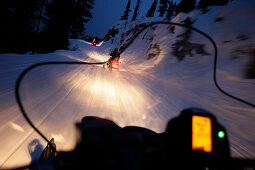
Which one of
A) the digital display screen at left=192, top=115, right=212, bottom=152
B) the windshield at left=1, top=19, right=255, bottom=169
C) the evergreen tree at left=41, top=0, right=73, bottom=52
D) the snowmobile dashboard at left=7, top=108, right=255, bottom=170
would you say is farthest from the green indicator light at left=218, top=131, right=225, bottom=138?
the evergreen tree at left=41, top=0, right=73, bottom=52

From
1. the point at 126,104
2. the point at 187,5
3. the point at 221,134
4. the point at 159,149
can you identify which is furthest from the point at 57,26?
the point at 187,5

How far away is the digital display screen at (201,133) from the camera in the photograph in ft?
3.21

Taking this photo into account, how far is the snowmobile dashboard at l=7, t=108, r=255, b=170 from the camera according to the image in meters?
0.71

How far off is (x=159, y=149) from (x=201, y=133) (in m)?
0.43

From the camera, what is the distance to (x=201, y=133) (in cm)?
104

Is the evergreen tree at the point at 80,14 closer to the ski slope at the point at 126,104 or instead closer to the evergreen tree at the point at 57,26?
the evergreen tree at the point at 57,26

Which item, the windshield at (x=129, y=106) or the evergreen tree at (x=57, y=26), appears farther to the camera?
the evergreen tree at (x=57, y=26)

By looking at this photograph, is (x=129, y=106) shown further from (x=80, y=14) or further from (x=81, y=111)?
(x=80, y=14)

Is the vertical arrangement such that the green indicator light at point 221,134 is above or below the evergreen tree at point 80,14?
below

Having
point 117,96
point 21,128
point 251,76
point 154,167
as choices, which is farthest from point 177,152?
point 251,76

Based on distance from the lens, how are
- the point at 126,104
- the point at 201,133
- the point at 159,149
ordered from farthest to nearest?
1. the point at 126,104
2. the point at 201,133
3. the point at 159,149

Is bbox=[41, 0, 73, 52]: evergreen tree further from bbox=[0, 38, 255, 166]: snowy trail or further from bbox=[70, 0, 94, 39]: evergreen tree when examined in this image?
bbox=[0, 38, 255, 166]: snowy trail

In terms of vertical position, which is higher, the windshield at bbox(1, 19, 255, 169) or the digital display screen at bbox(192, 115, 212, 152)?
the digital display screen at bbox(192, 115, 212, 152)

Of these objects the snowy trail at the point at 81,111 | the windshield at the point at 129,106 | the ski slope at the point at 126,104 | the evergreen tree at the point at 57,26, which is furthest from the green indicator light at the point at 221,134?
the evergreen tree at the point at 57,26
